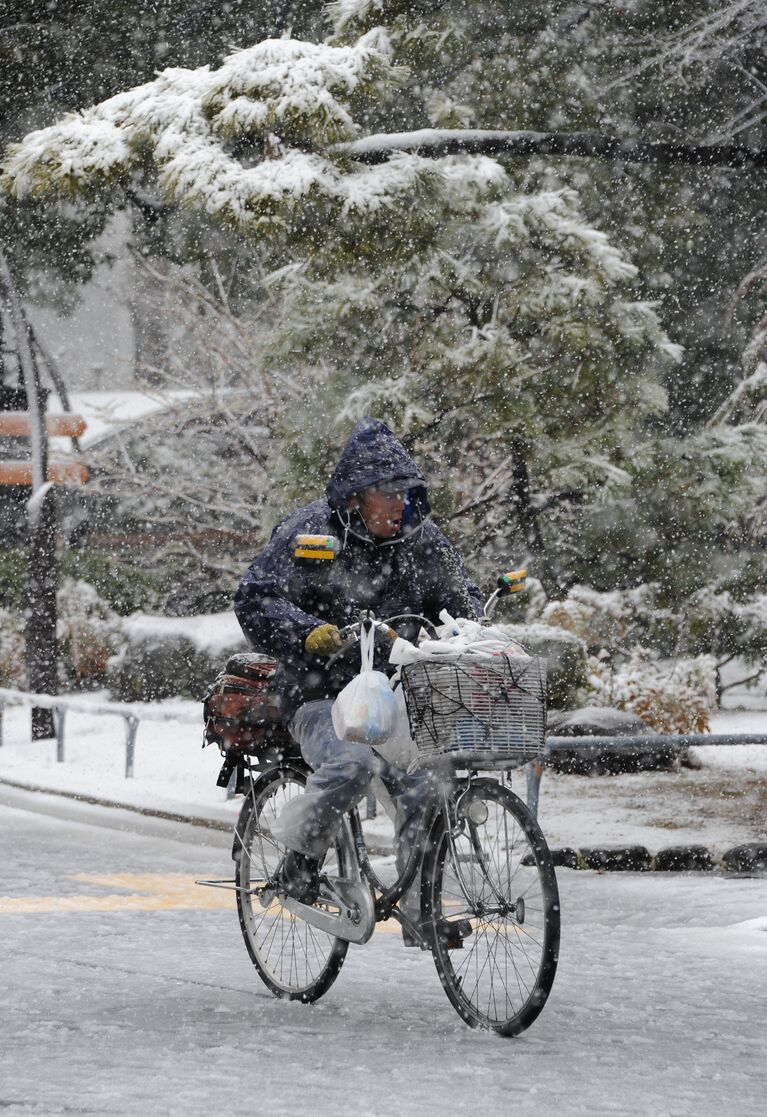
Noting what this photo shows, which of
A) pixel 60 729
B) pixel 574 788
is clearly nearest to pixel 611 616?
pixel 574 788

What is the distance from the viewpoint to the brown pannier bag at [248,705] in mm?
5836

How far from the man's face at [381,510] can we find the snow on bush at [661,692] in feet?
33.9

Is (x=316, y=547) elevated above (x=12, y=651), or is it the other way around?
(x=12, y=651)

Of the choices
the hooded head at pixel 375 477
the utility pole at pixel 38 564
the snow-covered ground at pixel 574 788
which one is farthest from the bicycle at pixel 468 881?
the utility pole at pixel 38 564

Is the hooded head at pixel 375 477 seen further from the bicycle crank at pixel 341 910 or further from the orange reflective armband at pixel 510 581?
the bicycle crank at pixel 341 910

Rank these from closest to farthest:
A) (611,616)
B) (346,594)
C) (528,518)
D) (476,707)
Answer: (476,707) < (346,594) < (528,518) < (611,616)

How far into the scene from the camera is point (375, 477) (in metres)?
5.52

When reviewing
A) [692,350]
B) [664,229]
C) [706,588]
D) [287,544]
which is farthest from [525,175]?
[287,544]

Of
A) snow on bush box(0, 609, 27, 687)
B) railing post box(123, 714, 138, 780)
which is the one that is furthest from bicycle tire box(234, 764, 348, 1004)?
snow on bush box(0, 609, 27, 687)

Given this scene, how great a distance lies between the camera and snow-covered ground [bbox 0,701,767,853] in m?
10.8

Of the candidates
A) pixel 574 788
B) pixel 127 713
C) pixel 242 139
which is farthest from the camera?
pixel 127 713

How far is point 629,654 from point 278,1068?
14271mm

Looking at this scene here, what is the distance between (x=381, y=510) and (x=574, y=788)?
26.1ft

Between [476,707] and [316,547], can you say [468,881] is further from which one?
[316,547]
